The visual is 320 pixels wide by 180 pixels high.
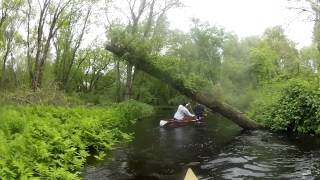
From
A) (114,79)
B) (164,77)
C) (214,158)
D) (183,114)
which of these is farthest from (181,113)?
(114,79)

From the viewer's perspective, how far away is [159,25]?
43.2m

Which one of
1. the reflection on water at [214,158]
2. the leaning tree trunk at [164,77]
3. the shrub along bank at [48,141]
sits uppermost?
the leaning tree trunk at [164,77]

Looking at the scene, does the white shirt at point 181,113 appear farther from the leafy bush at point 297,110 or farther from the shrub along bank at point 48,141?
the shrub along bank at point 48,141

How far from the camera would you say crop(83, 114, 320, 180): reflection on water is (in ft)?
36.2

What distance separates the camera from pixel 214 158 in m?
13.5

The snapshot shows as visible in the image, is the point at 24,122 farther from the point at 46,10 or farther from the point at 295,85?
the point at 46,10

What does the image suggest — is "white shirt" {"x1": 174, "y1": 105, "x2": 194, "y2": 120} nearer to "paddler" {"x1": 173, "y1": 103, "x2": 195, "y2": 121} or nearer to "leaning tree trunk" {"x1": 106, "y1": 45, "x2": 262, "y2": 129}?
"paddler" {"x1": 173, "y1": 103, "x2": 195, "y2": 121}

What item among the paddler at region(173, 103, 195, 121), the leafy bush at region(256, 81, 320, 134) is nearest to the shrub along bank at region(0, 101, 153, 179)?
the paddler at region(173, 103, 195, 121)

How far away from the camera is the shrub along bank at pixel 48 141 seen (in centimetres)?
863

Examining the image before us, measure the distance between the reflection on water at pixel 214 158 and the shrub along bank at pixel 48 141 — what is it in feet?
2.46

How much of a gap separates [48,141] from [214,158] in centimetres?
547

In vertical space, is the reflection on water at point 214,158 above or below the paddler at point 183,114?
below

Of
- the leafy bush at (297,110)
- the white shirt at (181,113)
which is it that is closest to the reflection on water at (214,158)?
the leafy bush at (297,110)

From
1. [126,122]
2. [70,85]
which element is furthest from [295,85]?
[70,85]
